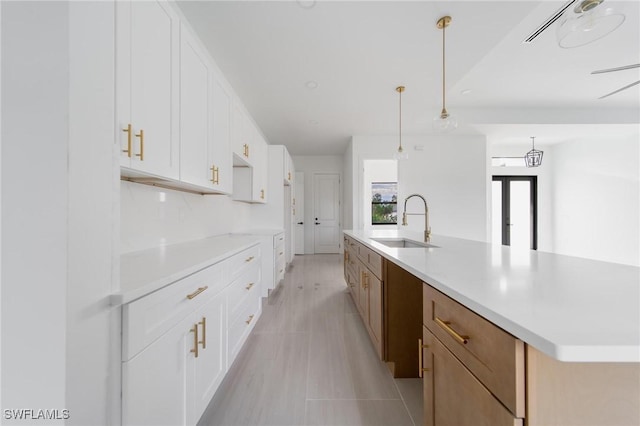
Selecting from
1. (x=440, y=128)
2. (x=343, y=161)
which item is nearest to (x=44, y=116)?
(x=440, y=128)

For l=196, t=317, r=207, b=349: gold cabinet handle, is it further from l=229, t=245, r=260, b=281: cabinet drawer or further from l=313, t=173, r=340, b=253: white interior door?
l=313, t=173, r=340, b=253: white interior door

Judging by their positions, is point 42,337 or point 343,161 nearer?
point 42,337

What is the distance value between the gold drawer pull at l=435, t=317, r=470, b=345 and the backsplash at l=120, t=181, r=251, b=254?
1632 millimetres

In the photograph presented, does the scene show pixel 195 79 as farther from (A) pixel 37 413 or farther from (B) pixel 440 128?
(B) pixel 440 128

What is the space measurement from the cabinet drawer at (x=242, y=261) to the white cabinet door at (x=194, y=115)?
585 mm

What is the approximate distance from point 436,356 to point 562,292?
44 centimetres

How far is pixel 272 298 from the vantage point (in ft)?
10.4

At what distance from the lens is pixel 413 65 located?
2.68 meters

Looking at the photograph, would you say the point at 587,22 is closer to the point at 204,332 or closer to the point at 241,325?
the point at 204,332

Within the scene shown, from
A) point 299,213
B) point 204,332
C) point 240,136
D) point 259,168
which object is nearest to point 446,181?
point 299,213

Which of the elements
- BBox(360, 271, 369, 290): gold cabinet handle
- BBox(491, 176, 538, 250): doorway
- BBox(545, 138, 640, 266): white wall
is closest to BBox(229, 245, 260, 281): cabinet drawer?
BBox(360, 271, 369, 290): gold cabinet handle

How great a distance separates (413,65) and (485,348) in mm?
2903

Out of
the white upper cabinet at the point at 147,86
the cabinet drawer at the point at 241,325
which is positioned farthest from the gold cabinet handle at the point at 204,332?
the white upper cabinet at the point at 147,86

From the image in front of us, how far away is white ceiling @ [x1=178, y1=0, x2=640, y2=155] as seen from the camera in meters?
1.97
